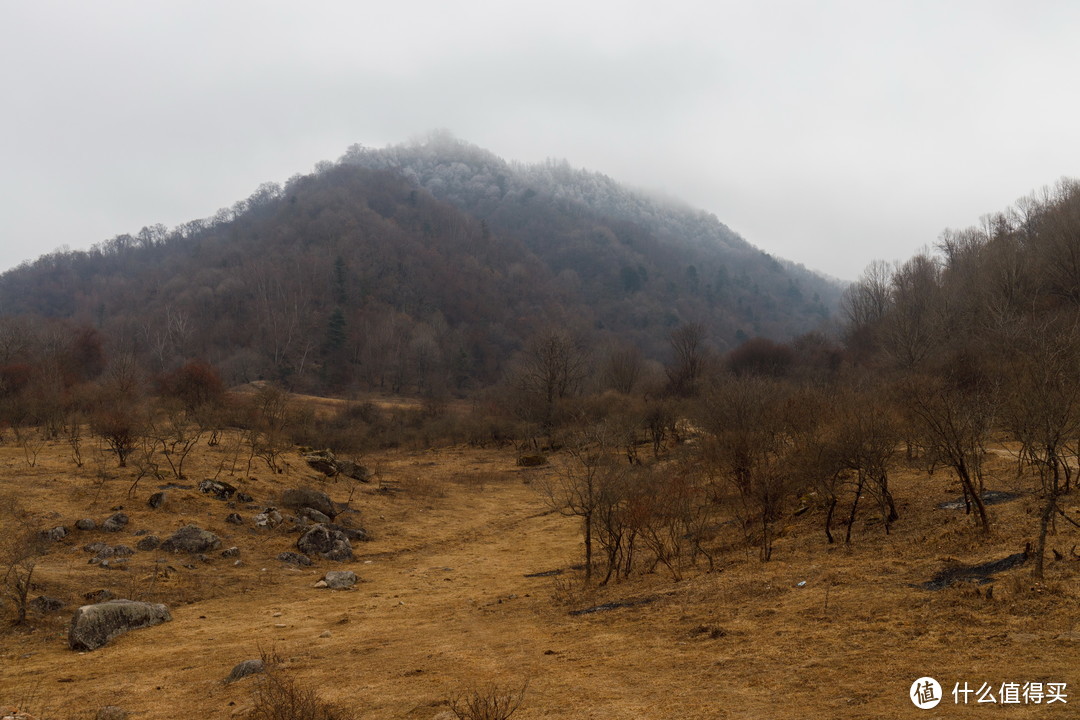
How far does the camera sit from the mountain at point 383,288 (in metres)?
90.0

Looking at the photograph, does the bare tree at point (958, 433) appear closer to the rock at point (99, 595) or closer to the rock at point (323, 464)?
the rock at point (99, 595)

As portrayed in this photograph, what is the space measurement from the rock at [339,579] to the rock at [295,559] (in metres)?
1.91

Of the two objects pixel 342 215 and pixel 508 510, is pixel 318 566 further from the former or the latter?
pixel 342 215

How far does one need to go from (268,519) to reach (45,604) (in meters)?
8.07

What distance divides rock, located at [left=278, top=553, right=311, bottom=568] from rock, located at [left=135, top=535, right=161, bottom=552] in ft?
11.1

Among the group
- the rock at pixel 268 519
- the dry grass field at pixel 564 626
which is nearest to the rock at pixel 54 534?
the dry grass field at pixel 564 626

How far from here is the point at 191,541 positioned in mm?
17344

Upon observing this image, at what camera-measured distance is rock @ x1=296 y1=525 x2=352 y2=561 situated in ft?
63.6

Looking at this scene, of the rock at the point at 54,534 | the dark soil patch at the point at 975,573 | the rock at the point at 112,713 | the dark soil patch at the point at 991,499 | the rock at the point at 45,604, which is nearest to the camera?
the rock at the point at 112,713

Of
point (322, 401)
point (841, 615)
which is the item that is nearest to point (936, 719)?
point (841, 615)

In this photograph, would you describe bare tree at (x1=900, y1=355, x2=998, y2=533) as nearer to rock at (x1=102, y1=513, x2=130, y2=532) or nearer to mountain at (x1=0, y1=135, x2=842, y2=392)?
rock at (x1=102, y1=513, x2=130, y2=532)

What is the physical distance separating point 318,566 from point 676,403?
29.9 m

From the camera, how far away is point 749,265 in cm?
17188

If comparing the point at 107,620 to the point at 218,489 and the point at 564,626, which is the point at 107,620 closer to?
the point at 564,626
